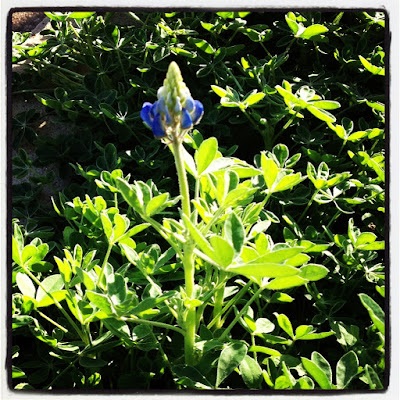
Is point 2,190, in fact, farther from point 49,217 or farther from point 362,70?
point 362,70

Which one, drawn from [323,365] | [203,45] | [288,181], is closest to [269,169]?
[288,181]

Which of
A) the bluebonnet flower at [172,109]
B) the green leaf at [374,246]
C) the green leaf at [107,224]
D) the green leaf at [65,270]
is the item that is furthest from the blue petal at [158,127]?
the green leaf at [374,246]

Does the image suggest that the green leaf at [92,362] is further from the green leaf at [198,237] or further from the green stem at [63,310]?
the green leaf at [198,237]

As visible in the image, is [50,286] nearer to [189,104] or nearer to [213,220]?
[213,220]

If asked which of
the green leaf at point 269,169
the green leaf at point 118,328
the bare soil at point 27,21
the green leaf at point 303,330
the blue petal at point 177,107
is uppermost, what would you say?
the bare soil at point 27,21

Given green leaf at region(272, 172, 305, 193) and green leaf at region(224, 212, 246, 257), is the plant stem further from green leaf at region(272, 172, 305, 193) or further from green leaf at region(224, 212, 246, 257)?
green leaf at region(272, 172, 305, 193)

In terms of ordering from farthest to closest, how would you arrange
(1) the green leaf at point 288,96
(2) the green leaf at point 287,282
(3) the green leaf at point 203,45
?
1. (3) the green leaf at point 203,45
2. (1) the green leaf at point 288,96
3. (2) the green leaf at point 287,282

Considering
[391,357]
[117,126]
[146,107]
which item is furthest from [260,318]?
[117,126]
